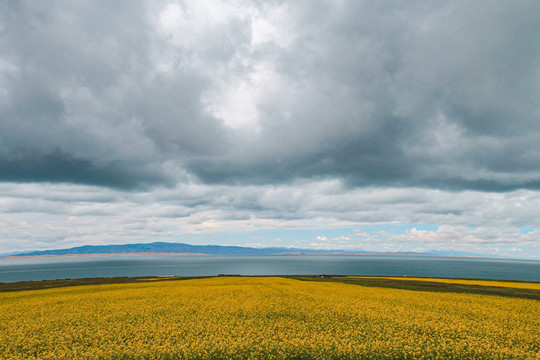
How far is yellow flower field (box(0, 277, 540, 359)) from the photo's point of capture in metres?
13.5

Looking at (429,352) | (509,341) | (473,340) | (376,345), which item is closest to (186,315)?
(376,345)

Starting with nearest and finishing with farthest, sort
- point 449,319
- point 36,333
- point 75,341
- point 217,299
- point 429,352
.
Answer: point 429,352 < point 75,341 < point 36,333 < point 449,319 < point 217,299

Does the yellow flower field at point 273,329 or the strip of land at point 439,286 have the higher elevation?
the yellow flower field at point 273,329

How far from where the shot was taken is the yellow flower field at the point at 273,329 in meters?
13.5

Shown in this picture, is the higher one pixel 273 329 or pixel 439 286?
pixel 273 329

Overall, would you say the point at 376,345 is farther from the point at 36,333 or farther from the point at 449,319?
the point at 36,333

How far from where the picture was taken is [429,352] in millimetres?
13562

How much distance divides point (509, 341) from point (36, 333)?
28.5 meters

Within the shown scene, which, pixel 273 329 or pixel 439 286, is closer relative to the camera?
pixel 273 329

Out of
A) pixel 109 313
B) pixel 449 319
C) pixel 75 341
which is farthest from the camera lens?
pixel 109 313

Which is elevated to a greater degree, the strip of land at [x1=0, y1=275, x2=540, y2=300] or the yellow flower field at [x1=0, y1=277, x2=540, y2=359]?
the yellow flower field at [x1=0, y1=277, x2=540, y2=359]

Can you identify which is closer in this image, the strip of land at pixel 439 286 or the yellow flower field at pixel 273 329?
the yellow flower field at pixel 273 329

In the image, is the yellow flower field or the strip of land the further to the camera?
the strip of land

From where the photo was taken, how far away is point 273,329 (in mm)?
16984
